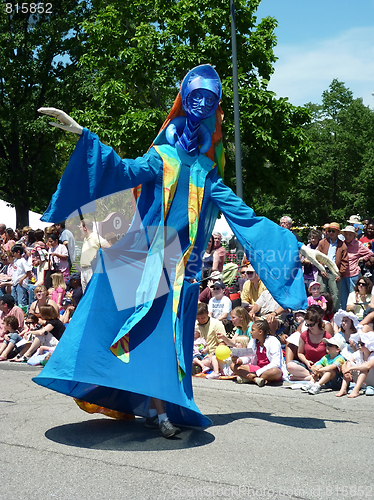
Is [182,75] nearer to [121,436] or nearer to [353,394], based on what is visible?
[353,394]

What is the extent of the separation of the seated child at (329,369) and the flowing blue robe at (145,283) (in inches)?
87.1

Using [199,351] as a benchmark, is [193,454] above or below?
below

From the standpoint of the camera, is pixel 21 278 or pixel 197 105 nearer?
pixel 197 105

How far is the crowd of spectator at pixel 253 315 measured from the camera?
22.0 ft

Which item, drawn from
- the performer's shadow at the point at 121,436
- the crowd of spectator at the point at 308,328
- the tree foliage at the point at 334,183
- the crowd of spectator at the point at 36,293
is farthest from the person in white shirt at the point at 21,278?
the tree foliage at the point at 334,183

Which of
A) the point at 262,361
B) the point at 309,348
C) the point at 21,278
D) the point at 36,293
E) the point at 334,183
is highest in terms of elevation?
the point at 334,183

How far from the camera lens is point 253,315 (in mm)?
8375

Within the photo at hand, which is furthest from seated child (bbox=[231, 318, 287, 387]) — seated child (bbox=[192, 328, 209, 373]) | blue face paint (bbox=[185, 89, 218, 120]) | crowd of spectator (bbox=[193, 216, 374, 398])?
blue face paint (bbox=[185, 89, 218, 120])

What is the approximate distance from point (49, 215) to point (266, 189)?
1304 centimetres

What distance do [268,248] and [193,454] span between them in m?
1.65

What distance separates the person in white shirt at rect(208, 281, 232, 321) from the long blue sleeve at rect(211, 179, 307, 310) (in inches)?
156

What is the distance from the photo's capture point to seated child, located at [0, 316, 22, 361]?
8820 mm

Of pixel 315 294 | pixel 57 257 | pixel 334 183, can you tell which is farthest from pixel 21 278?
pixel 334 183

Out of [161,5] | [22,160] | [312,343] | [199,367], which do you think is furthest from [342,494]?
[22,160]
